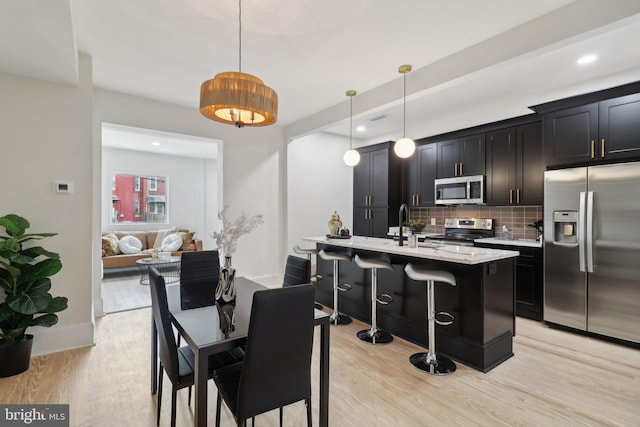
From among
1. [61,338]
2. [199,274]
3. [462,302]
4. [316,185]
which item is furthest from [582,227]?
[61,338]

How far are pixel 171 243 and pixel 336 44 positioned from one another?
18.3ft

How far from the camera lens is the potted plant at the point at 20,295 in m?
2.38

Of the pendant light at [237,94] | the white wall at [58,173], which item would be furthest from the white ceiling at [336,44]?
the pendant light at [237,94]

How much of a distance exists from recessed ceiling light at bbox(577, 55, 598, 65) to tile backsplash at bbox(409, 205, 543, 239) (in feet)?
5.72

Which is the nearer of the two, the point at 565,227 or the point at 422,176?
the point at 565,227

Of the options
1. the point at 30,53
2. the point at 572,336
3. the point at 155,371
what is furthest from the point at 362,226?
the point at 30,53

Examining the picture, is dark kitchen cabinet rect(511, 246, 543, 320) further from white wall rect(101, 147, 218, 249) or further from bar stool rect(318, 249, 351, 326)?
white wall rect(101, 147, 218, 249)

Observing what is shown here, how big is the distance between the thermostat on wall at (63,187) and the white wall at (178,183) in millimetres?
4683

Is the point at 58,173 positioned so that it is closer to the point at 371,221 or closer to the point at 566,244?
the point at 371,221

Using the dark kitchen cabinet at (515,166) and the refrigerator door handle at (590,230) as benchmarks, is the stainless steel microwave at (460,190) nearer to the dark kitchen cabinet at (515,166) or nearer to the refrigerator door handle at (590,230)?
the dark kitchen cabinet at (515,166)

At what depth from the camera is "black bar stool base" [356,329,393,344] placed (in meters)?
3.11

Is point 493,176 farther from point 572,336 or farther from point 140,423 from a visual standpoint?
point 140,423

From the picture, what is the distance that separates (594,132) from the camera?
319 cm

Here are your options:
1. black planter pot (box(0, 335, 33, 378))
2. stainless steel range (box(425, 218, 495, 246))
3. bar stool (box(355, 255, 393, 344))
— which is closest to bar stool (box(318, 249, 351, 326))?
bar stool (box(355, 255, 393, 344))
